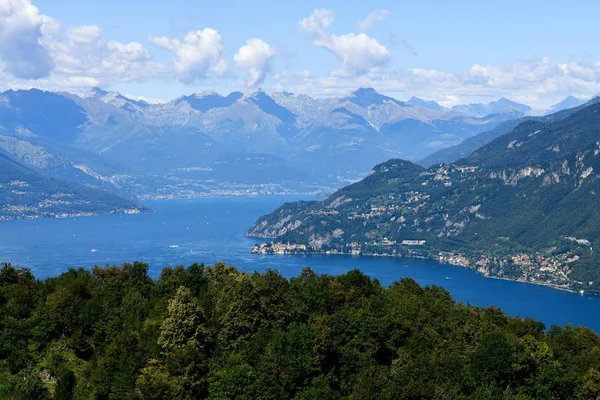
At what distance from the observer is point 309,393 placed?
3766 centimetres

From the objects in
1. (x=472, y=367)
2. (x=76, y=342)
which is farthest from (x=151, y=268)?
(x=472, y=367)

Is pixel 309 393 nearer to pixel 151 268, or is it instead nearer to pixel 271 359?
pixel 271 359

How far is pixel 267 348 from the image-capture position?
136 ft

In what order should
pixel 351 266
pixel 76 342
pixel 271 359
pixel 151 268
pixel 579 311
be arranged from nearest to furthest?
1. pixel 271 359
2. pixel 76 342
3. pixel 579 311
4. pixel 151 268
5. pixel 351 266

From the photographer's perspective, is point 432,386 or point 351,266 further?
point 351,266

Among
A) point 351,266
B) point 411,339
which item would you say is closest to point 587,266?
point 351,266

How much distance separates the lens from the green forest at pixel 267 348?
3903 cm

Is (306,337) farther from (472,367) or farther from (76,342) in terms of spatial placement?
(76,342)

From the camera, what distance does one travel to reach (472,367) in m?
41.4

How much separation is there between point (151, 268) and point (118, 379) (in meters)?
130

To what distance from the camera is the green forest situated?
39.0 m

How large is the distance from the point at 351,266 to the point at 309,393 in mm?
155040

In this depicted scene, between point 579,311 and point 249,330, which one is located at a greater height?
point 249,330

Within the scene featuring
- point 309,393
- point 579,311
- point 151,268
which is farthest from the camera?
point 151,268
